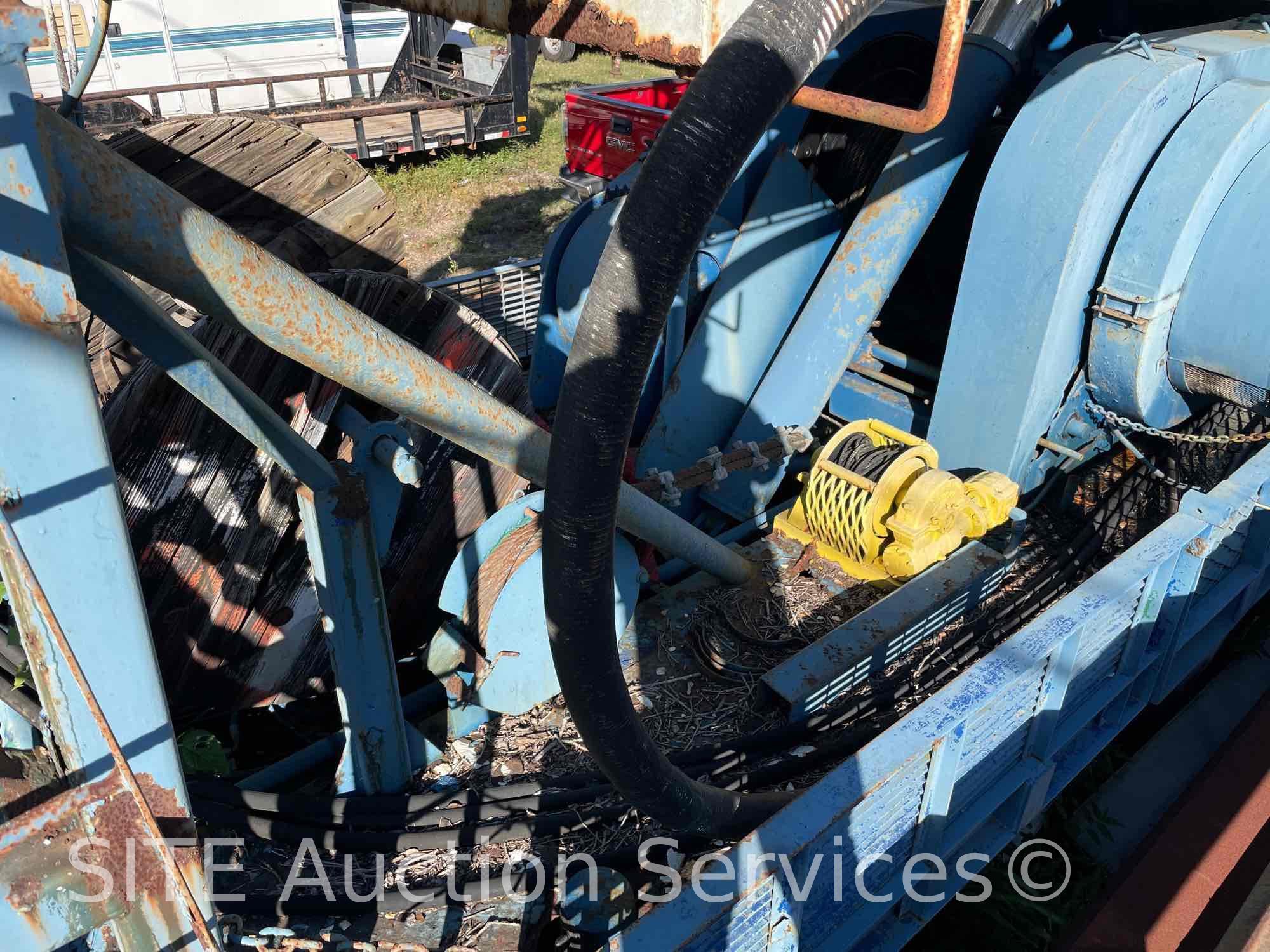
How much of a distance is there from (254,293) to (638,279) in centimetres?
69

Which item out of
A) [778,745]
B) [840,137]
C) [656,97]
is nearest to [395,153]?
[656,97]

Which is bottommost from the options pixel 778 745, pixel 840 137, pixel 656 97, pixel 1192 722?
pixel 1192 722

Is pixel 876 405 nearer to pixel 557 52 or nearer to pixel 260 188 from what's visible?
pixel 260 188

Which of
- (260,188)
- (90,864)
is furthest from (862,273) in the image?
(90,864)

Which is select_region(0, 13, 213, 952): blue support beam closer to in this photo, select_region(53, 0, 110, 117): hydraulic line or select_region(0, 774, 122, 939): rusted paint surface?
select_region(0, 774, 122, 939): rusted paint surface

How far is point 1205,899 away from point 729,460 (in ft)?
7.08

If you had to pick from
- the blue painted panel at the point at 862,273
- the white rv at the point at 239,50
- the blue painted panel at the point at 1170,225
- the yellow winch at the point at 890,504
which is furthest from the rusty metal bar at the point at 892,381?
the white rv at the point at 239,50

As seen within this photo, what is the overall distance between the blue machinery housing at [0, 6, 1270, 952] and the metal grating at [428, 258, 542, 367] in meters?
1.60

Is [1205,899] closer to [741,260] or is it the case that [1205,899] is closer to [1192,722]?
[1192,722]

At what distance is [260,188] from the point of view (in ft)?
16.3

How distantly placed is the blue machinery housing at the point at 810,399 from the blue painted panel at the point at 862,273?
0.01 meters

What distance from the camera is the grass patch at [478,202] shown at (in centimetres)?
1029

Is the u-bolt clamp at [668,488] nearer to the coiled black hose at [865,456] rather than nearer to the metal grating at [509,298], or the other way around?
the coiled black hose at [865,456]

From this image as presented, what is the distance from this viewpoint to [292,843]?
2.83 metres
